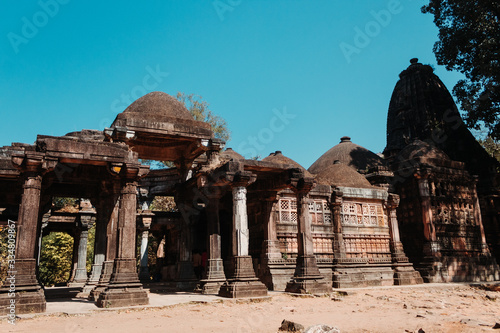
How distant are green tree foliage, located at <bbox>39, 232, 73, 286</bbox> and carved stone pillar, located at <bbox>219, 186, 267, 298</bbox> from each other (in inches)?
892

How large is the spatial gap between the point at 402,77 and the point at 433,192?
61.9ft

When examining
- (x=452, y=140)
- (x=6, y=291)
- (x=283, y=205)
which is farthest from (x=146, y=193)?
(x=452, y=140)

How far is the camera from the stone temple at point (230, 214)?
10.6 meters

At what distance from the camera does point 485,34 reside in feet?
71.4

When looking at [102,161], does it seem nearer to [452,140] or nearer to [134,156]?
[134,156]

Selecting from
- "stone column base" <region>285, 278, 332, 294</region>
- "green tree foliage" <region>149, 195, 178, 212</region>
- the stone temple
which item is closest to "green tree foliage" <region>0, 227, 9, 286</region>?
the stone temple

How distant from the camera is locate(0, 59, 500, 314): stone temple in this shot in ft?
34.8

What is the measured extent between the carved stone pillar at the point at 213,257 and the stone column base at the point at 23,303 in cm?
538

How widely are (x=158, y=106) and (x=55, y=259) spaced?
2162 centimetres

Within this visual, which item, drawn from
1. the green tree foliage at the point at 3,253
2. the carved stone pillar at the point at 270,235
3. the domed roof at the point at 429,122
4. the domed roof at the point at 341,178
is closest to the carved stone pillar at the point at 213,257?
the carved stone pillar at the point at 270,235

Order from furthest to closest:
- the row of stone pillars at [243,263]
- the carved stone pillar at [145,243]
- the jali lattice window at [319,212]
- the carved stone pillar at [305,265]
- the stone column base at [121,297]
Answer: the carved stone pillar at [145,243] → the jali lattice window at [319,212] → the carved stone pillar at [305,265] → the row of stone pillars at [243,263] → the stone column base at [121,297]

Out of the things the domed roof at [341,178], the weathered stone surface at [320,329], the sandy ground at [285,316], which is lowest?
the sandy ground at [285,316]

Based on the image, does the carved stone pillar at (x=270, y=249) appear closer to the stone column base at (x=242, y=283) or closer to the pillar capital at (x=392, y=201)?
the stone column base at (x=242, y=283)

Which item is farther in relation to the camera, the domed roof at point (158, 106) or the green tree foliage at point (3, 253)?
the green tree foliage at point (3, 253)
